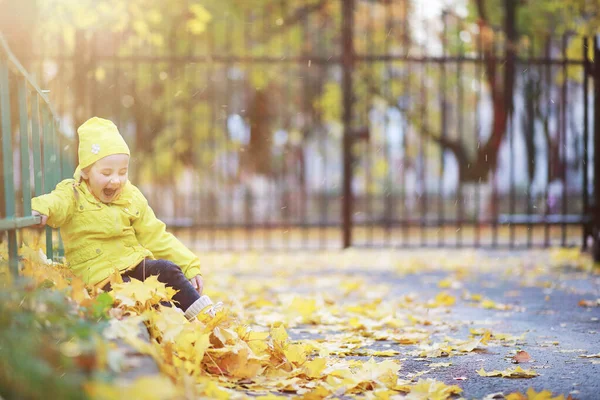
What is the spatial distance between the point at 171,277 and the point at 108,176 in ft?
1.85

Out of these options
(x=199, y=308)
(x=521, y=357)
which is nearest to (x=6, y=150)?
(x=199, y=308)

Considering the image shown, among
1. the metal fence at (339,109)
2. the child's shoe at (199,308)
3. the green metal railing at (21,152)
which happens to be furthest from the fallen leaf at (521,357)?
the metal fence at (339,109)

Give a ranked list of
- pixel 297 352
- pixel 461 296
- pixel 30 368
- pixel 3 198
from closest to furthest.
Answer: pixel 30 368 < pixel 3 198 < pixel 297 352 < pixel 461 296

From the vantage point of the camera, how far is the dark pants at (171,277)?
3.54 m

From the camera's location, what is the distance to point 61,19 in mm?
8383

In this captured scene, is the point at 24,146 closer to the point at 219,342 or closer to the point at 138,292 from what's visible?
the point at 138,292

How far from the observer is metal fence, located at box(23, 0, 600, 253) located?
8.85m

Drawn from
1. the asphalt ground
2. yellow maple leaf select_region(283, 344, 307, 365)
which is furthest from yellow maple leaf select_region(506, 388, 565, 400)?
yellow maple leaf select_region(283, 344, 307, 365)

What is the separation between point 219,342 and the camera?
3.29 metres

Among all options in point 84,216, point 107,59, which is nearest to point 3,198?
point 84,216

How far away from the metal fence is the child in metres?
2.69

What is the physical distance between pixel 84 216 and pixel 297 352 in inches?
46.7

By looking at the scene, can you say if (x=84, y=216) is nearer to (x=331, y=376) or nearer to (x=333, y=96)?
(x=331, y=376)

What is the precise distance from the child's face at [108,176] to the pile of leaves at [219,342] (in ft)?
1.29
